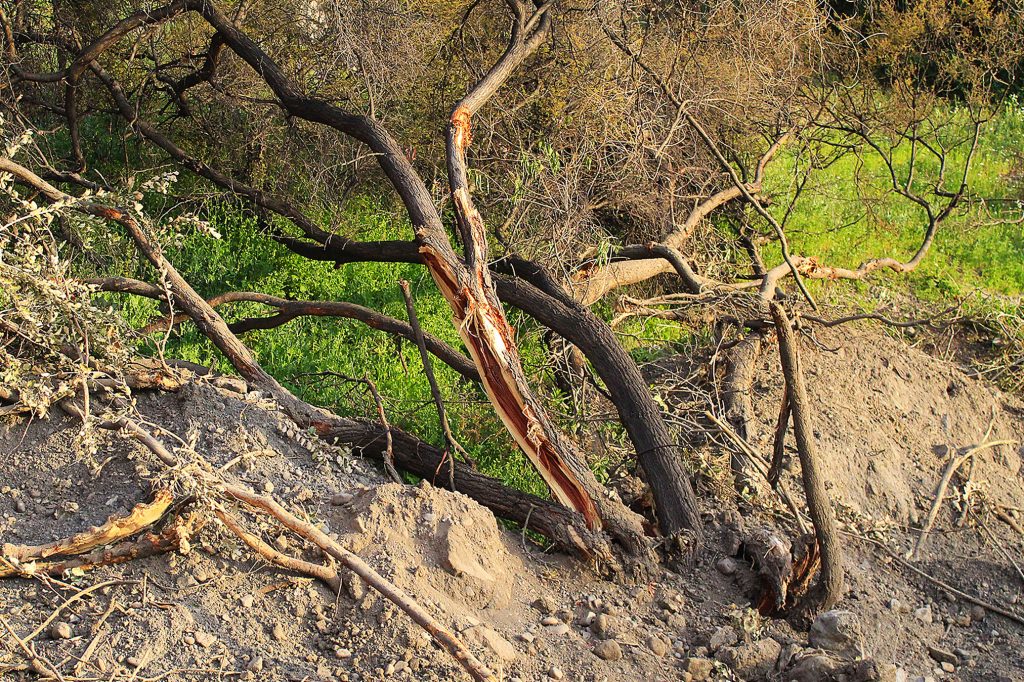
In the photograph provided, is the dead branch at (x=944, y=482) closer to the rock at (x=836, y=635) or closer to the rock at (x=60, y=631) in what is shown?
the rock at (x=836, y=635)

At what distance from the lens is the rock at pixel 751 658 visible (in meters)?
4.11

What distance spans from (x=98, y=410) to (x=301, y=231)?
137 inches

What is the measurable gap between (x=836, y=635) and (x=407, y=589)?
1779 mm

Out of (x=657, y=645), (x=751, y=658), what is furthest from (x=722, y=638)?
(x=657, y=645)

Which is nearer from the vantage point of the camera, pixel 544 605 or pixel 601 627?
pixel 601 627

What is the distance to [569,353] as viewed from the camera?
20.0 ft

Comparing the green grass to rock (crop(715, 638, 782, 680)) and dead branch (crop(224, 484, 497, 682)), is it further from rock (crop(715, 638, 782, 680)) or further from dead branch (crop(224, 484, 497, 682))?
dead branch (crop(224, 484, 497, 682))

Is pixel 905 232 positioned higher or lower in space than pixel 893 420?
higher

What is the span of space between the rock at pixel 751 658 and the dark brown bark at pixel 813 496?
0.42 metres

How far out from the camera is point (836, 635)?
4.28m

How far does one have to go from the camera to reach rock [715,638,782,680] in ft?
13.5

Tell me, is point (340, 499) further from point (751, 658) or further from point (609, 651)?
point (751, 658)

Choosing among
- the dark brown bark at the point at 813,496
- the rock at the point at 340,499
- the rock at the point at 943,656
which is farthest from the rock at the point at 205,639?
the rock at the point at 943,656

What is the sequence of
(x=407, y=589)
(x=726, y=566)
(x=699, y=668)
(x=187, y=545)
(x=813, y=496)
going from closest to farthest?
(x=187, y=545) < (x=407, y=589) < (x=699, y=668) < (x=813, y=496) < (x=726, y=566)
